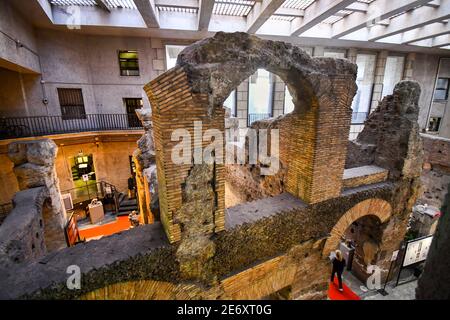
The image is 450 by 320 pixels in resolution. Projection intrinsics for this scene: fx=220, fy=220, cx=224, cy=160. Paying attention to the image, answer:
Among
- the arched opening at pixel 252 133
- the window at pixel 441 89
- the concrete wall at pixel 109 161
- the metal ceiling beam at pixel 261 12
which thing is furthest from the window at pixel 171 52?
the window at pixel 441 89

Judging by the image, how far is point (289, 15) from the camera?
10375mm

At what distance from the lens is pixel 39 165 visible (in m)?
6.57

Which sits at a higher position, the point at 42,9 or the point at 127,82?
the point at 42,9

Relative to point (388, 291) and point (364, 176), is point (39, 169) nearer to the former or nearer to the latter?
point (364, 176)

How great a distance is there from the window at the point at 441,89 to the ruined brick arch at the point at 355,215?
1929 cm

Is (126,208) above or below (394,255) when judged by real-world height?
below

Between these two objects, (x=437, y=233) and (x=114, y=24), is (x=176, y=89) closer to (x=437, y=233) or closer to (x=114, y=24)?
(x=437, y=233)

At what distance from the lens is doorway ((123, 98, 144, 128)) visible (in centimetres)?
1384

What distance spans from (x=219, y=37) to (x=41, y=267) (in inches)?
164

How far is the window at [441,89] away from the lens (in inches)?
716

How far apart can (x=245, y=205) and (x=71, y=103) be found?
12913 millimetres

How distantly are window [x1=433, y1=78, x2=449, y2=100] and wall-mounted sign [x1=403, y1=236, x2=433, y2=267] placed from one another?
61.2ft

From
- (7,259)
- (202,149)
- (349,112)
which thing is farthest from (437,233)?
(7,259)

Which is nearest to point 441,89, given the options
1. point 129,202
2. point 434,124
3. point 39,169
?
point 434,124
